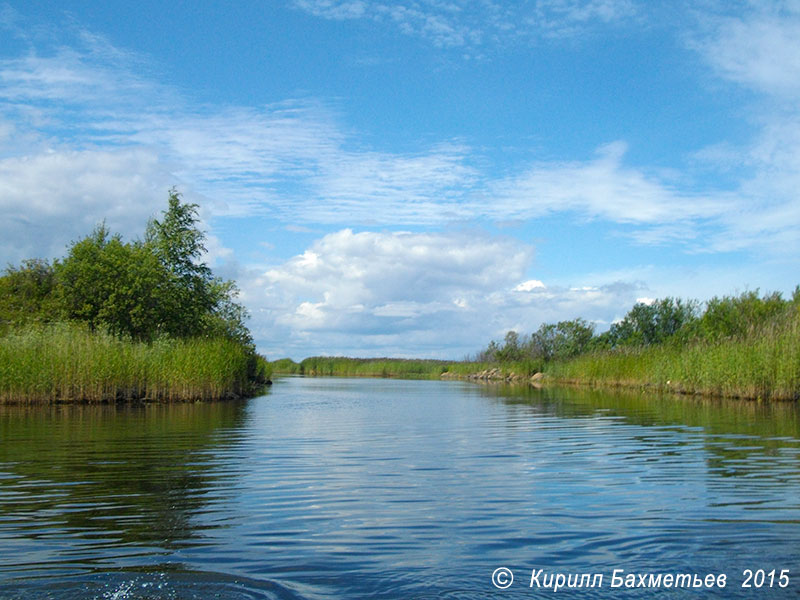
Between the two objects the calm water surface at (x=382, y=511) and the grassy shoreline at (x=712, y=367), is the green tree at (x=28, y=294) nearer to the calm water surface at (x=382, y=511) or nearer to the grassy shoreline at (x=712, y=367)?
the calm water surface at (x=382, y=511)

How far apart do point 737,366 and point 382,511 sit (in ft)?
82.7

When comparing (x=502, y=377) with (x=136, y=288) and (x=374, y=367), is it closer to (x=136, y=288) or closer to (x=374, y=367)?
(x=374, y=367)

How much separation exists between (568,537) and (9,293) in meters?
52.1

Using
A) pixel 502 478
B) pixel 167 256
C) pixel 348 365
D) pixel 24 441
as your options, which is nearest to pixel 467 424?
pixel 502 478

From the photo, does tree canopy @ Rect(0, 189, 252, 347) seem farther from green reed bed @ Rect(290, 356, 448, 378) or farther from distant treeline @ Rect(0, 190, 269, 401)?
green reed bed @ Rect(290, 356, 448, 378)

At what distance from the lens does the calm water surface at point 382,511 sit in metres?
5.55

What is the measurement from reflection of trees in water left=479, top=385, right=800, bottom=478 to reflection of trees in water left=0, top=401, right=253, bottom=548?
8027 millimetres

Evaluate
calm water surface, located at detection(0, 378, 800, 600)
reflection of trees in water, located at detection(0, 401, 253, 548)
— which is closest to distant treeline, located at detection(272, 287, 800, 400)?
calm water surface, located at detection(0, 378, 800, 600)

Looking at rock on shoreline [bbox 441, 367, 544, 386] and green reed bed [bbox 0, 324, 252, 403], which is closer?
green reed bed [bbox 0, 324, 252, 403]

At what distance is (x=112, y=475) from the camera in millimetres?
10383

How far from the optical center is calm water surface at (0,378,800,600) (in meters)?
5.55

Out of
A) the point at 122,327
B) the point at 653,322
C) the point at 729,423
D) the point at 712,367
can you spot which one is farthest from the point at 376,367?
the point at 729,423

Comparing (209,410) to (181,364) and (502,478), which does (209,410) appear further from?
(502,478)

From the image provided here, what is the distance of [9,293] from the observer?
1933 inches
